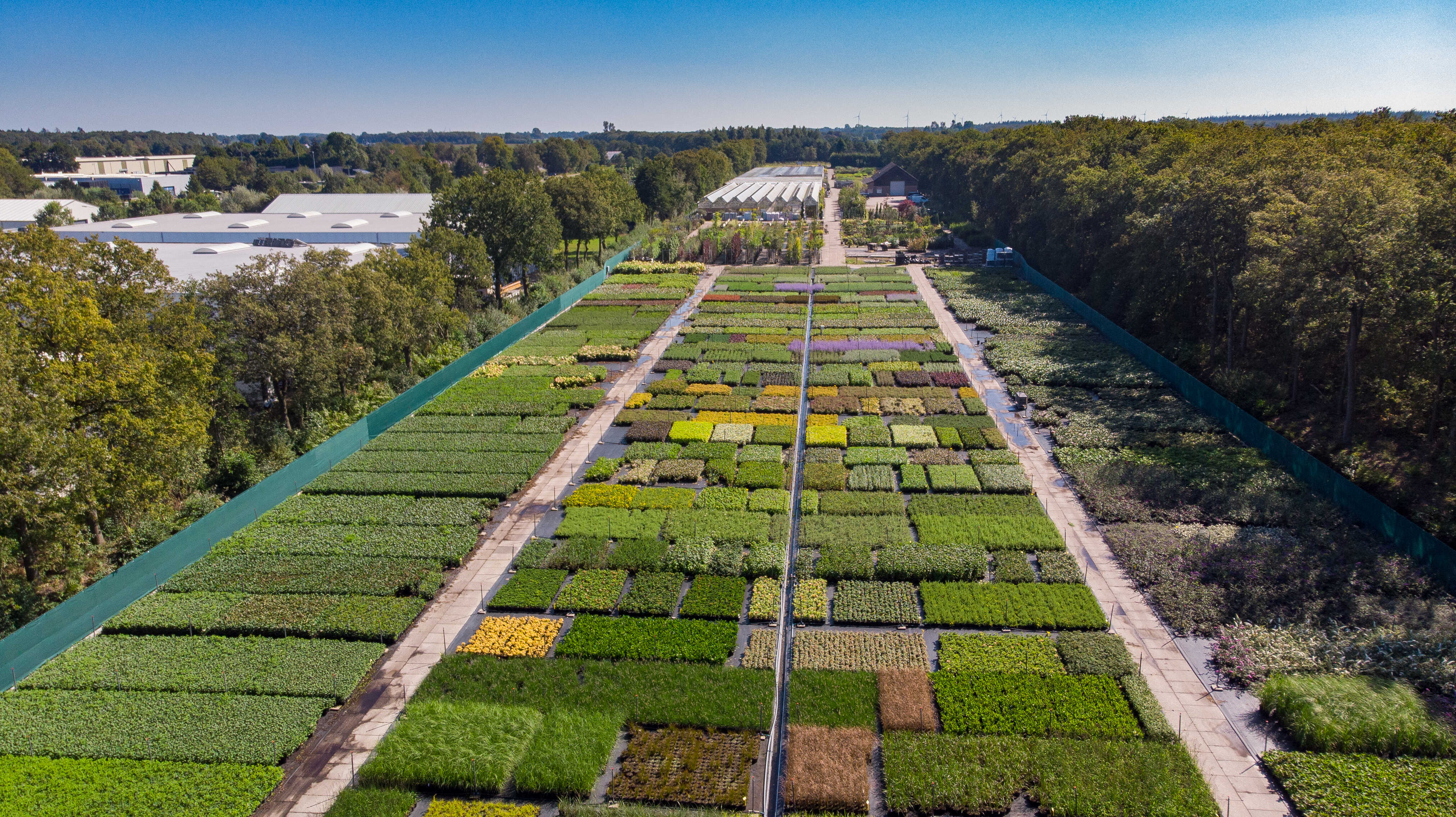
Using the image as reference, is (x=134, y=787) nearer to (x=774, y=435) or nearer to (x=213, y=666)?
(x=213, y=666)

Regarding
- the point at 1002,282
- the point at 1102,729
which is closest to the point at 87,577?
the point at 1102,729

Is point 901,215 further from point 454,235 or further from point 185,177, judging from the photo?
point 185,177

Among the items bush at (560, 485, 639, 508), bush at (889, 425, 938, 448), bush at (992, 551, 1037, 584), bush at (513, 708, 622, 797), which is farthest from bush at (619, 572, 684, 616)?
bush at (889, 425, 938, 448)

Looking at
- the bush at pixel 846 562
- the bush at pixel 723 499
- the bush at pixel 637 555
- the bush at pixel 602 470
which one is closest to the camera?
the bush at pixel 846 562

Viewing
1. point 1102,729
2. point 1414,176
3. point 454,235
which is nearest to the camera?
point 1102,729

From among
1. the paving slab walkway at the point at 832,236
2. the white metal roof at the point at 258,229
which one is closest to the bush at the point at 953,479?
the paving slab walkway at the point at 832,236

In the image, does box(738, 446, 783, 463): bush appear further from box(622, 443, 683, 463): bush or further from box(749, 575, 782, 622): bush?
box(749, 575, 782, 622): bush

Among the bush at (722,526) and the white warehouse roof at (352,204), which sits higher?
the white warehouse roof at (352,204)

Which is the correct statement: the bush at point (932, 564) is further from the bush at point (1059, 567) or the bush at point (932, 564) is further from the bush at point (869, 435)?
the bush at point (869, 435)
